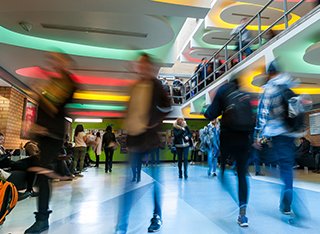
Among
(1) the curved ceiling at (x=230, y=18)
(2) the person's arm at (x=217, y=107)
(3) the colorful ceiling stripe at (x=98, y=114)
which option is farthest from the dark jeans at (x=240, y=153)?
(3) the colorful ceiling stripe at (x=98, y=114)

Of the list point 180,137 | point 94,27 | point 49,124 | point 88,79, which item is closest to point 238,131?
point 49,124

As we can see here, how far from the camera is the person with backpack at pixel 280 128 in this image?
2.23m

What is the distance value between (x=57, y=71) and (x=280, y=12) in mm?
10487

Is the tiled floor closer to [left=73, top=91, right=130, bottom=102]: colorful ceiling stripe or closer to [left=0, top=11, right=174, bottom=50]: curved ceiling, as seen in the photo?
[left=0, top=11, right=174, bottom=50]: curved ceiling

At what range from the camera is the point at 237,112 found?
2.14 meters

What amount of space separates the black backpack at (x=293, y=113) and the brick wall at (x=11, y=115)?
25.8 ft

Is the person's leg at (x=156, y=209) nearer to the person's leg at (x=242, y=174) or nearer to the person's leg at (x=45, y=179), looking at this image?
the person's leg at (x=242, y=174)

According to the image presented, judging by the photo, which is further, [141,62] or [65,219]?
[65,219]

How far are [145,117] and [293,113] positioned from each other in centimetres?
137

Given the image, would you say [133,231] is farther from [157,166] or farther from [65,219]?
[65,219]

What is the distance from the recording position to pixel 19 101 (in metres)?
8.31

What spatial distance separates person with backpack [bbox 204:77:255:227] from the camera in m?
→ 2.14

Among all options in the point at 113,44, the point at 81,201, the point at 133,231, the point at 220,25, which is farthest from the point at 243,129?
the point at 220,25

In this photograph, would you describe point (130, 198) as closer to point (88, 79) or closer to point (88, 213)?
point (88, 213)
